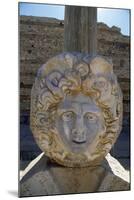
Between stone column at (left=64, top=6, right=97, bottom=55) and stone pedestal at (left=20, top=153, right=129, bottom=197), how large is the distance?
1053 mm

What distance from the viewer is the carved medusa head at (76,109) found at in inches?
193

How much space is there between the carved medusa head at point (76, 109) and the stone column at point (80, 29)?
0.27ft

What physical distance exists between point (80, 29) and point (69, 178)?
1.40 meters

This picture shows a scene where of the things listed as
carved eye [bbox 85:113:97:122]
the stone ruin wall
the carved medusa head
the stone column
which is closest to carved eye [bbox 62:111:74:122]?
the carved medusa head

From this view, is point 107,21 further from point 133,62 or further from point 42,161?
point 42,161

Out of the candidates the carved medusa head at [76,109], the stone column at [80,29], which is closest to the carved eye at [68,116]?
the carved medusa head at [76,109]

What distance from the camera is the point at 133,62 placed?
5148mm

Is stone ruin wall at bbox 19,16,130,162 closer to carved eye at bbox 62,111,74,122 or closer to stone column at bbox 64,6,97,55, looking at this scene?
stone column at bbox 64,6,97,55

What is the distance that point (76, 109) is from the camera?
4.98m

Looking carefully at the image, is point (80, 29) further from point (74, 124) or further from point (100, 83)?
point (74, 124)

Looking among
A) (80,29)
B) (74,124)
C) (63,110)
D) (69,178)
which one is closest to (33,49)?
(80,29)

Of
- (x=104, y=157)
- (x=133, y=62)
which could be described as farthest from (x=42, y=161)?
(x=133, y=62)

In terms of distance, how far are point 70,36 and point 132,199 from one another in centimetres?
163

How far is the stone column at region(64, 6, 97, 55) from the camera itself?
195 inches
